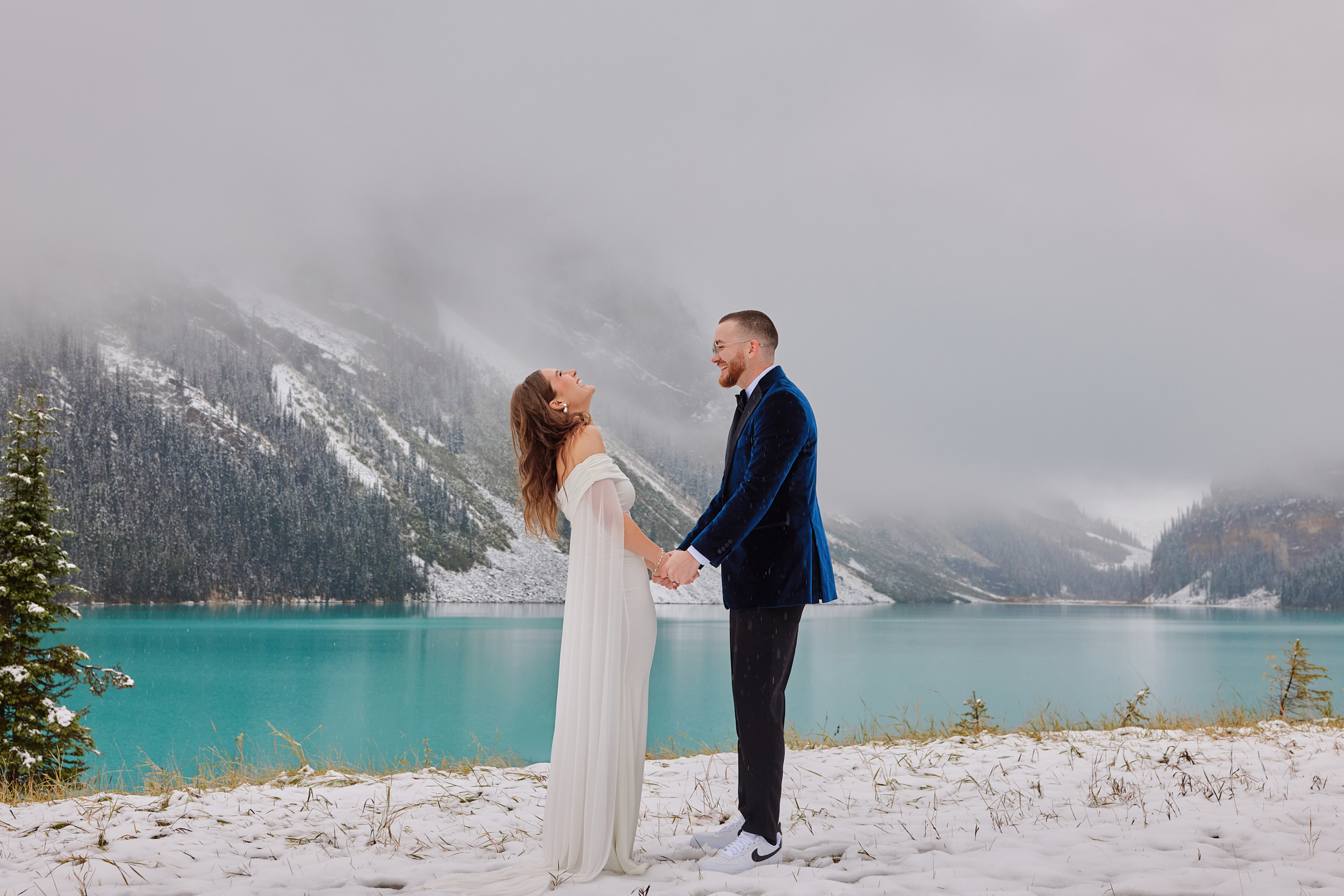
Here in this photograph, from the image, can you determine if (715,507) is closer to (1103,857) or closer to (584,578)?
(584,578)

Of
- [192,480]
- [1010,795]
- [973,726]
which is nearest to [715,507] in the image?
[1010,795]

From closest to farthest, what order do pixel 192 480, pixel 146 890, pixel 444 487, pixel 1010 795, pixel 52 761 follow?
pixel 146 890, pixel 1010 795, pixel 52 761, pixel 192 480, pixel 444 487

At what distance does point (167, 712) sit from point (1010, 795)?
129 feet

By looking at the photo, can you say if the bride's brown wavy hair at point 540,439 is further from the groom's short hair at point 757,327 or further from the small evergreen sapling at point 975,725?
the small evergreen sapling at point 975,725

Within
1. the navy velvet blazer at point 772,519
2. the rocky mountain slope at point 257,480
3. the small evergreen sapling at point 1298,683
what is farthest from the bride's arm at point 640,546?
the rocky mountain slope at point 257,480

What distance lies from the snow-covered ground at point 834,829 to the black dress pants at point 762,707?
294 millimetres

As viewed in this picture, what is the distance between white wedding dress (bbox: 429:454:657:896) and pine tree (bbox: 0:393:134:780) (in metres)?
10.6

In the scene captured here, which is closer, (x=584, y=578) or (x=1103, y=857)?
(x=1103, y=857)

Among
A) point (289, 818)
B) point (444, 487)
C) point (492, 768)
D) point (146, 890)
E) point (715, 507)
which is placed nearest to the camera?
point (146, 890)

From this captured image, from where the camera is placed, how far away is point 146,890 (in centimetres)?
322

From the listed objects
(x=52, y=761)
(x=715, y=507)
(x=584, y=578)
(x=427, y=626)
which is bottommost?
(x=427, y=626)

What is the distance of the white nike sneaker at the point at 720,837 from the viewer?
12.7 ft

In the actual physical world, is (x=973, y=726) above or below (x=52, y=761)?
above

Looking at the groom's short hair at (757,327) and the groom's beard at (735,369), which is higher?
the groom's short hair at (757,327)
